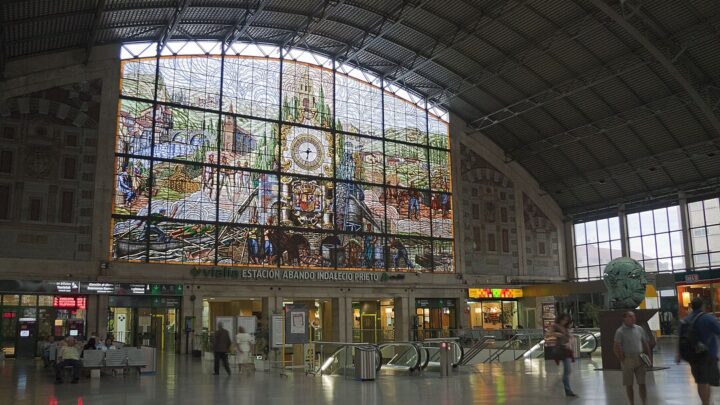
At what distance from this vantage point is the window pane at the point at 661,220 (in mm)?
47281

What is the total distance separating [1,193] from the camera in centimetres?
3127

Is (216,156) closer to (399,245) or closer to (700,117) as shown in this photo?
(399,245)

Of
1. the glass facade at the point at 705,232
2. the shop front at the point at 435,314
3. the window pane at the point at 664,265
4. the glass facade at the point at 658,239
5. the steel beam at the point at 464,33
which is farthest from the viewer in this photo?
the window pane at the point at 664,265

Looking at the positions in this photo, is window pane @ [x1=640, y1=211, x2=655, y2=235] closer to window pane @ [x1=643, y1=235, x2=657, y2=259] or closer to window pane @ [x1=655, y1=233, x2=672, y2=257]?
window pane @ [x1=643, y1=235, x2=657, y2=259]

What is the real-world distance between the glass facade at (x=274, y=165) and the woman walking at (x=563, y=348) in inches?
988

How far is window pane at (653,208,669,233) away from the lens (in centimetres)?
4728

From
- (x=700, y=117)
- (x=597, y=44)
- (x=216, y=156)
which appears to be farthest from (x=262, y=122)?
(x=700, y=117)

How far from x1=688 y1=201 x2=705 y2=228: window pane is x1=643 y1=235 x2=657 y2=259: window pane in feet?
10.4

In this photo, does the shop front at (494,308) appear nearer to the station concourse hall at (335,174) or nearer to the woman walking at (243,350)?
the station concourse hall at (335,174)

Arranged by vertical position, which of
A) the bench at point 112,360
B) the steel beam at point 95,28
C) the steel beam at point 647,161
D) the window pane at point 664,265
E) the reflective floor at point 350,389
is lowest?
the reflective floor at point 350,389

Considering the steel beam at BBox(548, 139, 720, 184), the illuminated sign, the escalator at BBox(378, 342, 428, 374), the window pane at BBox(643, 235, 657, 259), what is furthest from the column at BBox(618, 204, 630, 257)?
the escalator at BBox(378, 342, 428, 374)

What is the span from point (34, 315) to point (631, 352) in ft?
96.1

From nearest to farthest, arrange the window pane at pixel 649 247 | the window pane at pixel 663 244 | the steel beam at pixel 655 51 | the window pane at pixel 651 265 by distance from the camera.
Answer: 1. the steel beam at pixel 655 51
2. the window pane at pixel 663 244
3. the window pane at pixel 651 265
4. the window pane at pixel 649 247

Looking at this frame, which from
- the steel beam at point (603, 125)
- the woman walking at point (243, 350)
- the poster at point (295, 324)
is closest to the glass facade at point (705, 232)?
the steel beam at point (603, 125)
